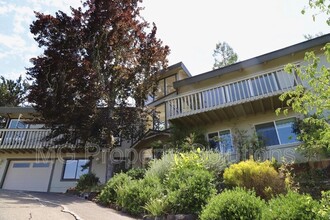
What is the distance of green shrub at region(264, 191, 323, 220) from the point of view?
12.0 ft

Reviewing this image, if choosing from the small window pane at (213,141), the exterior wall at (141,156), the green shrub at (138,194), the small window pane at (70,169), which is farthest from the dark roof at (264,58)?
the small window pane at (70,169)

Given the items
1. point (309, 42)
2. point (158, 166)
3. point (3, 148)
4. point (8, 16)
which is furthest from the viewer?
point (3, 148)

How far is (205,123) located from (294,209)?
349 inches

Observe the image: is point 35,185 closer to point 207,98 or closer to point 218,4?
point 207,98

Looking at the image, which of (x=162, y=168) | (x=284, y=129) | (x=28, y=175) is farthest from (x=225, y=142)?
(x=28, y=175)

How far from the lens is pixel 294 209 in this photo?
→ 377cm

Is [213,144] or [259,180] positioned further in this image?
[213,144]

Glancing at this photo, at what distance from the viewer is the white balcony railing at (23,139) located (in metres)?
16.7

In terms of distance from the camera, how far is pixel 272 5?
5.91m

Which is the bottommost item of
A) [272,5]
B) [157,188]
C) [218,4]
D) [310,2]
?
[157,188]

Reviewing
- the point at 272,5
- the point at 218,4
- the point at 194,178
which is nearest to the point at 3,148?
the point at 194,178

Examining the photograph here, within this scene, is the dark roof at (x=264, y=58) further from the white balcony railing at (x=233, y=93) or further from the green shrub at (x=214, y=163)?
the green shrub at (x=214, y=163)

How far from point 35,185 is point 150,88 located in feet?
36.5

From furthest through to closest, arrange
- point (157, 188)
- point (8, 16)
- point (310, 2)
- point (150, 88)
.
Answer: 1. point (150, 88)
2. point (8, 16)
3. point (157, 188)
4. point (310, 2)
